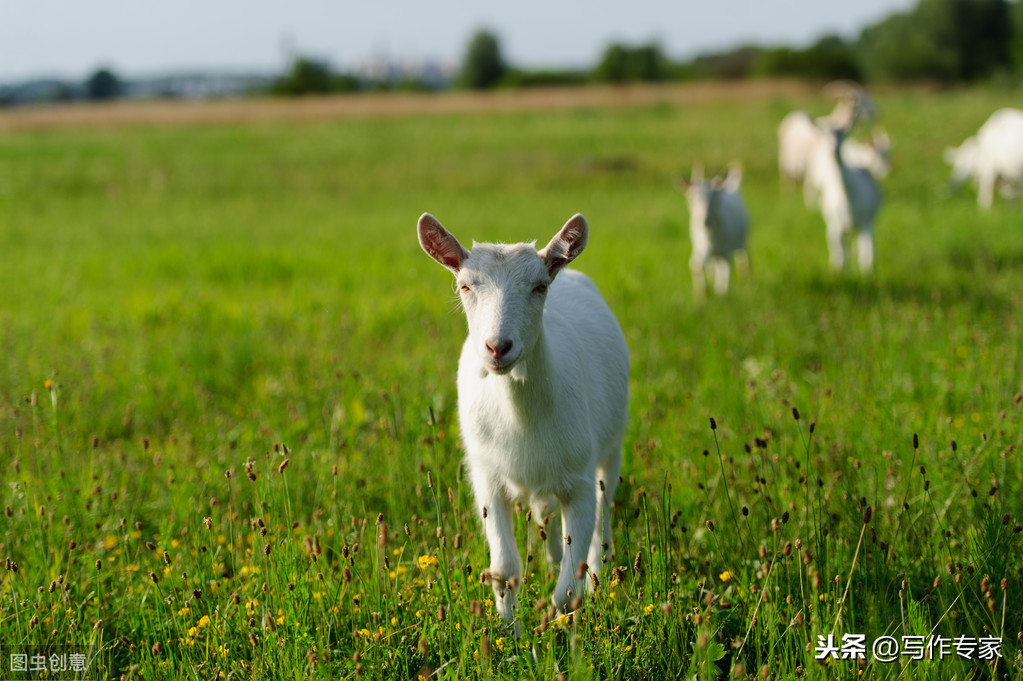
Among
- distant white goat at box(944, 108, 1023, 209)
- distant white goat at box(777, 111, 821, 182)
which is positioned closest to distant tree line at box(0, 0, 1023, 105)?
distant white goat at box(777, 111, 821, 182)

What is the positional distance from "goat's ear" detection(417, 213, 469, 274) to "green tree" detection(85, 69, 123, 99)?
62.7 meters

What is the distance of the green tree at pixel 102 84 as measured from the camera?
189 ft

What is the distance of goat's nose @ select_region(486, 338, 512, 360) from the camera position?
2953mm

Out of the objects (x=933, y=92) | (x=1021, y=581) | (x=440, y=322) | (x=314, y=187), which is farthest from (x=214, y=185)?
(x=933, y=92)

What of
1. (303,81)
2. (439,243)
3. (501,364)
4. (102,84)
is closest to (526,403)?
(501,364)

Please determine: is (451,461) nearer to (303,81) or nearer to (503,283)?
(503,283)

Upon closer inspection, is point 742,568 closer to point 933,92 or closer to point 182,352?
point 182,352

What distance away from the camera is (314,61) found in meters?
90.2

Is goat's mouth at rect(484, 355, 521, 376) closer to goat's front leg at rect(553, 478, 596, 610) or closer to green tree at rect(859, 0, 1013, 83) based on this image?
goat's front leg at rect(553, 478, 596, 610)

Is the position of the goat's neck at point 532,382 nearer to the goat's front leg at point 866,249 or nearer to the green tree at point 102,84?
the goat's front leg at point 866,249

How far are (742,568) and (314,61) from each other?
94570 millimetres

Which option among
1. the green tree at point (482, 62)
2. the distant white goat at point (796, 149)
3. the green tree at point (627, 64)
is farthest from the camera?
the green tree at point (482, 62)

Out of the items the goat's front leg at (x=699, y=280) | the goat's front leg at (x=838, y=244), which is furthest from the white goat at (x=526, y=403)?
the goat's front leg at (x=838, y=244)

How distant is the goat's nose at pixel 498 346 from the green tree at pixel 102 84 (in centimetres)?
6320
